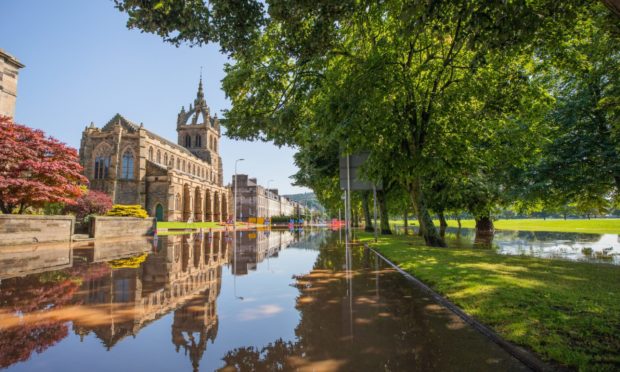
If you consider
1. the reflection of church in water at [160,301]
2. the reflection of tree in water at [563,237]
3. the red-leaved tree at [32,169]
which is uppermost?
the red-leaved tree at [32,169]

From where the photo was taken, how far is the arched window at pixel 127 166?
5347cm

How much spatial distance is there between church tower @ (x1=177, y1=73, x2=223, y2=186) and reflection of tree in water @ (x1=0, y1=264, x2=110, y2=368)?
74.6 meters

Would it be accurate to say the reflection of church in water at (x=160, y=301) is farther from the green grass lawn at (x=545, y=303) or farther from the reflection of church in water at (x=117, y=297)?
the green grass lawn at (x=545, y=303)

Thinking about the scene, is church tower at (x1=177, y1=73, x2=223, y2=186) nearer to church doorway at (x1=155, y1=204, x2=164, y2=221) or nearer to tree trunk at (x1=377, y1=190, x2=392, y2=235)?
church doorway at (x1=155, y1=204, x2=164, y2=221)

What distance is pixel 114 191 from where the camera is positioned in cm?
5212

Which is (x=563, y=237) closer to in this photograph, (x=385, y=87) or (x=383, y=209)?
(x=383, y=209)

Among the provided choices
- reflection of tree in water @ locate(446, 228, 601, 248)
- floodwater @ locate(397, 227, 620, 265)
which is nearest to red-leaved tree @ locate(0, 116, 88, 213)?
reflection of tree in water @ locate(446, 228, 601, 248)

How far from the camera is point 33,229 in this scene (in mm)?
16234

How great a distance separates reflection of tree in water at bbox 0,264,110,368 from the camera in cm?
375

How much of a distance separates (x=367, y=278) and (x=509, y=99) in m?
10.1

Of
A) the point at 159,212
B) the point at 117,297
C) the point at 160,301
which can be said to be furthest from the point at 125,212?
the point at 159,212

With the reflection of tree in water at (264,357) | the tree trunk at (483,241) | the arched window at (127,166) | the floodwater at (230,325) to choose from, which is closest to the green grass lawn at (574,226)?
the tree trunk at (483,241)

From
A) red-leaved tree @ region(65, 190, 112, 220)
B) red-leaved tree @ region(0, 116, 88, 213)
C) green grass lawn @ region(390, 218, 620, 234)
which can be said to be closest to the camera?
red-leaved tree @ region(0, 116, 88, 213)

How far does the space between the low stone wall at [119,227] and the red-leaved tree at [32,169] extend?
239 cm
